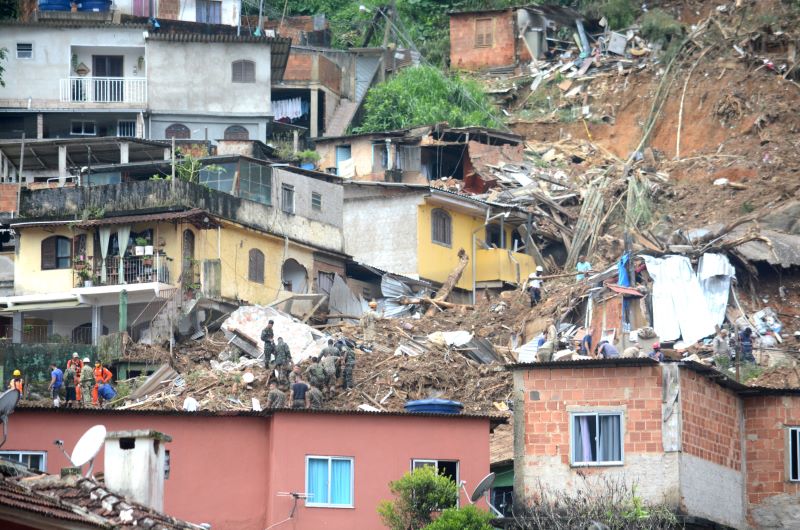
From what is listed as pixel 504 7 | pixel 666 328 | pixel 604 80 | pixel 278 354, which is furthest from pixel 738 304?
pixel 504 7

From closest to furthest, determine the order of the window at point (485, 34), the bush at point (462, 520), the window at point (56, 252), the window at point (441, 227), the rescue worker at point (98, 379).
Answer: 1. the bush at point (462, 520)
2. the rescue worker at point (98, 379)
3. the window at point (56, 252)
4. the window at point (441, 227)
5. the window at point (485, 34)

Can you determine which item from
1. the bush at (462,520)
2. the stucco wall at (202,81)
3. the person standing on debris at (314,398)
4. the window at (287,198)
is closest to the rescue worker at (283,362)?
the person standing on debris at (314,398)

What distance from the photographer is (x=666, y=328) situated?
44625 millimetres

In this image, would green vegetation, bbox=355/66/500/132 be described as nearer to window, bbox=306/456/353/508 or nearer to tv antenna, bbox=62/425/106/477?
window, bbox=306/456/353/508

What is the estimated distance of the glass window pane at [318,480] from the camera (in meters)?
29.6

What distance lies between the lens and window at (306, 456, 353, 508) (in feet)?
97.1

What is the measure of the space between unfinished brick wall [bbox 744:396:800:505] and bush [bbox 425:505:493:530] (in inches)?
265

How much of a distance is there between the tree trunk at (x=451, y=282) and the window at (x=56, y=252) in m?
9.20

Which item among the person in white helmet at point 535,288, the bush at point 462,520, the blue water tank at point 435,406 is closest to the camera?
the bush at point 462,520

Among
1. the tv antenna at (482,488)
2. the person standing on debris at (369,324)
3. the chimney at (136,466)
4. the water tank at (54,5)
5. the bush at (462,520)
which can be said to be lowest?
the bush at (462,520)

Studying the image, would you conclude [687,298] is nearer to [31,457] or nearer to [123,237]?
[123,237]

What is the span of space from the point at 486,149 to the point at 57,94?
13.4 meters

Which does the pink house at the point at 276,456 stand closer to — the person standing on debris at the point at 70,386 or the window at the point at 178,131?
the person standing on debris at the point at 70,386

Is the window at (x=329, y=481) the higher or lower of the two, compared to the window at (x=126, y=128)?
lower
